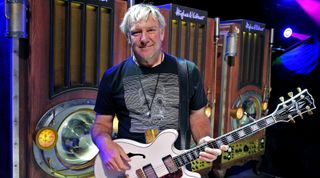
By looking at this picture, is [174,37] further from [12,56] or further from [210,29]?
[12,56]

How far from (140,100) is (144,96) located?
0.03 metres

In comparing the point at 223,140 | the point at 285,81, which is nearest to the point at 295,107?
the point at 223,140

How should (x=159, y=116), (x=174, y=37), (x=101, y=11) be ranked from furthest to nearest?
(x=174, y=37), (x=101, y=11), (x=159, y=116)

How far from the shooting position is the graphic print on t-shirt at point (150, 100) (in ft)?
5.17

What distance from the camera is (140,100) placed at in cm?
158

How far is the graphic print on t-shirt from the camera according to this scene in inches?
62.1

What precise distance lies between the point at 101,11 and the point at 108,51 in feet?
0.87

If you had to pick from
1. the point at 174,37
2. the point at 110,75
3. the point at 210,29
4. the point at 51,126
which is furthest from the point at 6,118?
the point at 210,29

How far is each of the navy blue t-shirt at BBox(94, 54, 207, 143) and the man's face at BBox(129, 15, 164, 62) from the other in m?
0.13

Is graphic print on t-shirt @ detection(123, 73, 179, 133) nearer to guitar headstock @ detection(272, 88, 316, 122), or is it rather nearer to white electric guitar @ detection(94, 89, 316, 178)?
white electric guitar @ detection(94, 89, 316, 178)

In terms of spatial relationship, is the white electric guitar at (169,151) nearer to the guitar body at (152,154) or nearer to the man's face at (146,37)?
the guitar body at (152,154)

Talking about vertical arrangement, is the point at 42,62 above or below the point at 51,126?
above

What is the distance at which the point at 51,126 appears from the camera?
1.83 metres

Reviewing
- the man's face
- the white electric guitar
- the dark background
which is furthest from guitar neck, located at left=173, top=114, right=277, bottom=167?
the dark background
